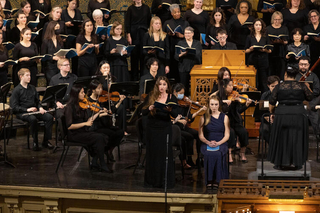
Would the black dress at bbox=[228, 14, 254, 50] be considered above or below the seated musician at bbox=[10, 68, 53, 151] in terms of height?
above

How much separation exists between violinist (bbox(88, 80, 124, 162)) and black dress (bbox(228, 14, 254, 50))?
3027mm

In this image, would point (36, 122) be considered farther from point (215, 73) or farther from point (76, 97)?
point (215, 73)

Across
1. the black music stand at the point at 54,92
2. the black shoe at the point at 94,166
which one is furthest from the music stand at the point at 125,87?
the black shoe at the point at 94,166

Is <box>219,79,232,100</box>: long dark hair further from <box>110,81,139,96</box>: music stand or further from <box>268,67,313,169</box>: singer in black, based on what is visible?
<box>110,81,139,96</box>: music stand

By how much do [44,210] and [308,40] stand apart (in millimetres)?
5004

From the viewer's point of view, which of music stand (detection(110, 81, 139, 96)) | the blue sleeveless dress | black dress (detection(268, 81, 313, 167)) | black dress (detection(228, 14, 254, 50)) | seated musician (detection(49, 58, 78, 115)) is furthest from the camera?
black dress (detection(228, 14, 254, 50))

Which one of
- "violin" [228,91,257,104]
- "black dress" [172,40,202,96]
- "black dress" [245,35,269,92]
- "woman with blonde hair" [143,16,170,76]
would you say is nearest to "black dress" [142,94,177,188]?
"violin" [228,91,257,104]

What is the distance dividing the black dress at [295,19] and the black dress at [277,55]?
0.33 meters

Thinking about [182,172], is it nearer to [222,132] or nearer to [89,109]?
[222,132]

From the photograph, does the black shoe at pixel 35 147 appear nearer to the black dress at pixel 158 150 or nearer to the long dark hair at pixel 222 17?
the black dress at pixel 158 150

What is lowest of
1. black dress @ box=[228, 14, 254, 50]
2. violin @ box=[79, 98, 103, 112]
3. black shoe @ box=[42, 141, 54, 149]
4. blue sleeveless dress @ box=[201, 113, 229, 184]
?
black shoe @ box=[42, 141, 54, 149]

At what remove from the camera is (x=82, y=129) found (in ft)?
24.7

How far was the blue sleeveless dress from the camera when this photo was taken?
6.80 meters

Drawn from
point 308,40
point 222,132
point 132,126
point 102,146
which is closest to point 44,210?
point 102,146
